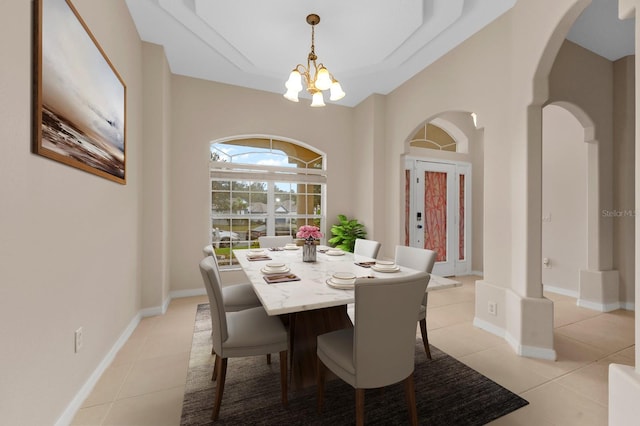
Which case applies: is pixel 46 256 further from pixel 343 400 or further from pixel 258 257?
pixel 343 400

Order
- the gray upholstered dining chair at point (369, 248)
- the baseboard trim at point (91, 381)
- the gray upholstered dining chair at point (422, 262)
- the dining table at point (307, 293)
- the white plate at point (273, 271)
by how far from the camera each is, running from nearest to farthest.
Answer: the dining table at point (307, 293) < the baseboard trim at point (91, 381) < the white plate at point (273, 271) < the gray upholstered dining chair at point (422, 262) < the gray upholstered dining chair at point (369, 248)

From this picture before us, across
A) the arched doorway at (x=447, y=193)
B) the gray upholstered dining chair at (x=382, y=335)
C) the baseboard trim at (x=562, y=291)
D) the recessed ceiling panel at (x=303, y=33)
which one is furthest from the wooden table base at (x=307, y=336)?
the baseboard trim at (x=562, y=291)

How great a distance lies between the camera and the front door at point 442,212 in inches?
188

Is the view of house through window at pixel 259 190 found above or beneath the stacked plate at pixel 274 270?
above

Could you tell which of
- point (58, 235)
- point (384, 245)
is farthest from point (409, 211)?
point (58, 235)

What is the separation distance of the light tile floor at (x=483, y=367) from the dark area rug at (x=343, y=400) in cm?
10

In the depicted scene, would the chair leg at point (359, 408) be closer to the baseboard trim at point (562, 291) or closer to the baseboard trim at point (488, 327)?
the baseboard trim at point (488, 327)

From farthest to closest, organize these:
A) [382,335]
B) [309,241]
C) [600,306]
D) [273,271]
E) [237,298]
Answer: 1. [600,306]
2. [309,241]
3. [237,298]
4. [273,271]
5. [382,335]

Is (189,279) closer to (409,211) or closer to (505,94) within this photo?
(409,211)

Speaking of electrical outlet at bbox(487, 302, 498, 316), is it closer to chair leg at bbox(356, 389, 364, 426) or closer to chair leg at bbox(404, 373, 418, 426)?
chair leg at bbox(404, 373, 418, 426)

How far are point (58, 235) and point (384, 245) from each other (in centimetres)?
384

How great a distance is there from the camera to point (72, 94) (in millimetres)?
1569

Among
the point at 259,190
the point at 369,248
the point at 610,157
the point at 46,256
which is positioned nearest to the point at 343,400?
the point at 369,248

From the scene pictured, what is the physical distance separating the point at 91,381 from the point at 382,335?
201 centimetres
